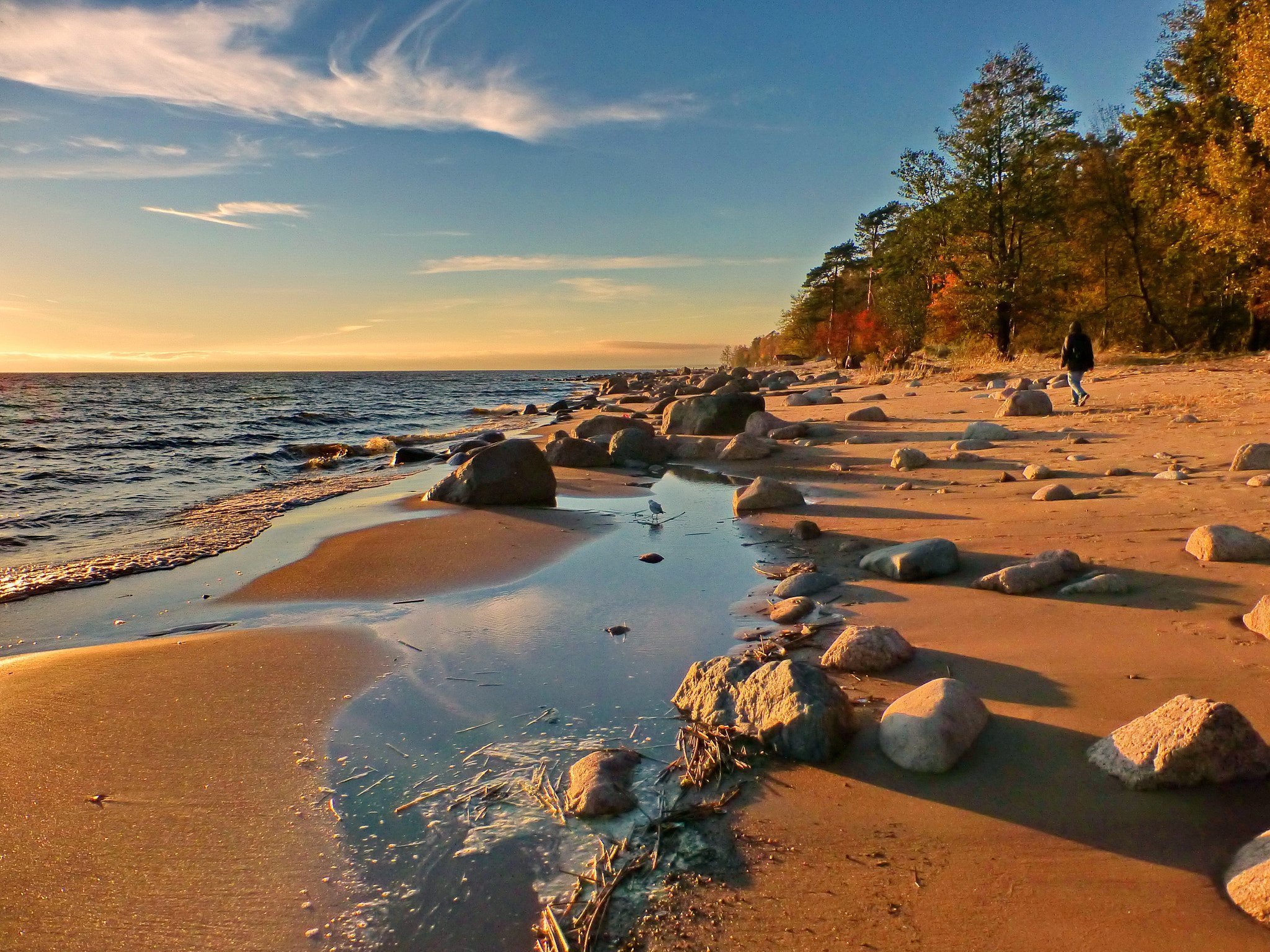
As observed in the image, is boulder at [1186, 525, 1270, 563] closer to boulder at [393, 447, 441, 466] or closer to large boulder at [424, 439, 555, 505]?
large boulder at [424, 439, 555, 505]

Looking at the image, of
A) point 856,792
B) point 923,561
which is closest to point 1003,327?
point 923,561

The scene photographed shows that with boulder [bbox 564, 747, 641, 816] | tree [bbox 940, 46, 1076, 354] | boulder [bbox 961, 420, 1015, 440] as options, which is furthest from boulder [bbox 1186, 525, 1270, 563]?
tree [bbox 940, 46, 1076, 354]

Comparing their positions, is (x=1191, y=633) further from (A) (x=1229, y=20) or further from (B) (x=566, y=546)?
(A) (x=1229, y=20)

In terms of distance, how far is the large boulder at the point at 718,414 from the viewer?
1591cm

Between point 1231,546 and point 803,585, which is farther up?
point 1231,546

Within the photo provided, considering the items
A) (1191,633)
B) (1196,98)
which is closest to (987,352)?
(1196,98)

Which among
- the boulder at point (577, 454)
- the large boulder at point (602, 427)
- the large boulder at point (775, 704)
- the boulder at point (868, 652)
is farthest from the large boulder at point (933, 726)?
the large boulder at point (602, 427)

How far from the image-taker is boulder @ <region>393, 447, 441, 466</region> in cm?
1505

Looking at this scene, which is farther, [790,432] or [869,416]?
[869,416]

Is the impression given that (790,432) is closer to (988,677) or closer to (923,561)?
(923,561)

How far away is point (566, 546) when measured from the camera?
23.1 feet

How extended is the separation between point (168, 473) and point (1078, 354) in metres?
17.8

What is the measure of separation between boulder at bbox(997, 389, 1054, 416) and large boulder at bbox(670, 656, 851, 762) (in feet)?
37.0

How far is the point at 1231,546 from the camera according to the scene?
4547 mm
